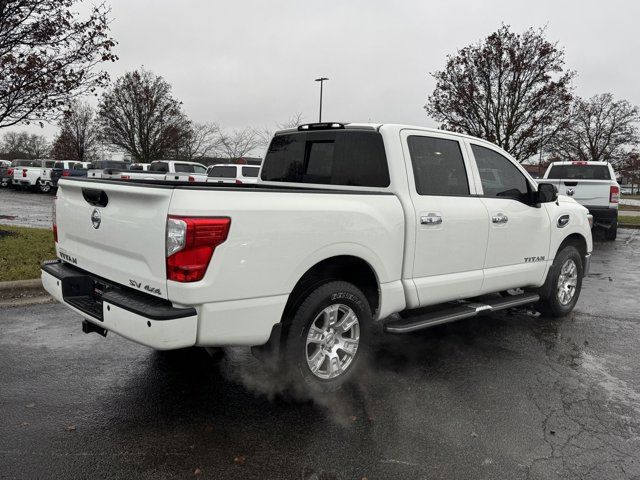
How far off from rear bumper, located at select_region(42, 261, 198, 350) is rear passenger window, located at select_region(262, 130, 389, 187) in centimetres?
191

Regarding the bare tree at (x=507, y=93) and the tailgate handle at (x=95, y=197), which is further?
the bare tree at (x=507, y=93)

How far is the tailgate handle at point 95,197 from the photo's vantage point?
133 inches

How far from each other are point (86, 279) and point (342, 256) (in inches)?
69.5

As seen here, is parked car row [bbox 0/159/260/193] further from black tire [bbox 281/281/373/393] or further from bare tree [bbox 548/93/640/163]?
bare tree [bbox 548/93/640/163]

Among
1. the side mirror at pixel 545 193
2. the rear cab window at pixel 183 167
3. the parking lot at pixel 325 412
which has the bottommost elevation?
the parking lot at pixel 325 412

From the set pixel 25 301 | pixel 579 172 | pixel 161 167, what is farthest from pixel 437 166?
pixel 161 167

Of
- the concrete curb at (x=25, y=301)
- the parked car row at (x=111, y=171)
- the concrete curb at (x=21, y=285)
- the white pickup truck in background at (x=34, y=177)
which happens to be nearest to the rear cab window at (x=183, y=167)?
the parked car row at (x=111, y=171)

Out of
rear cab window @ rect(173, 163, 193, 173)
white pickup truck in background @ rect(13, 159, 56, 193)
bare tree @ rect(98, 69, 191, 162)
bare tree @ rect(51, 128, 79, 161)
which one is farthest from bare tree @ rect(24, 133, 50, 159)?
rear cab window @ rect(173, 163, 193, 173)

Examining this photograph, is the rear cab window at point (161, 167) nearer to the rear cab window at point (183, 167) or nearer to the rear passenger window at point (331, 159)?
the rear cab window at point (183, 167)

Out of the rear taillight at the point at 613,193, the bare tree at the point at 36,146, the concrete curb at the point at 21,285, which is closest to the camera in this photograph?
the concrete curb at the point at 21,285

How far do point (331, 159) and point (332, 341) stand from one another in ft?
5.25

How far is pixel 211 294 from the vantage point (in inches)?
114

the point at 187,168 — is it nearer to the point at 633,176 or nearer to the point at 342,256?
the point at 342,256

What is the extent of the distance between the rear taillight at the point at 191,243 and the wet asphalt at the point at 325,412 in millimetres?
1028
